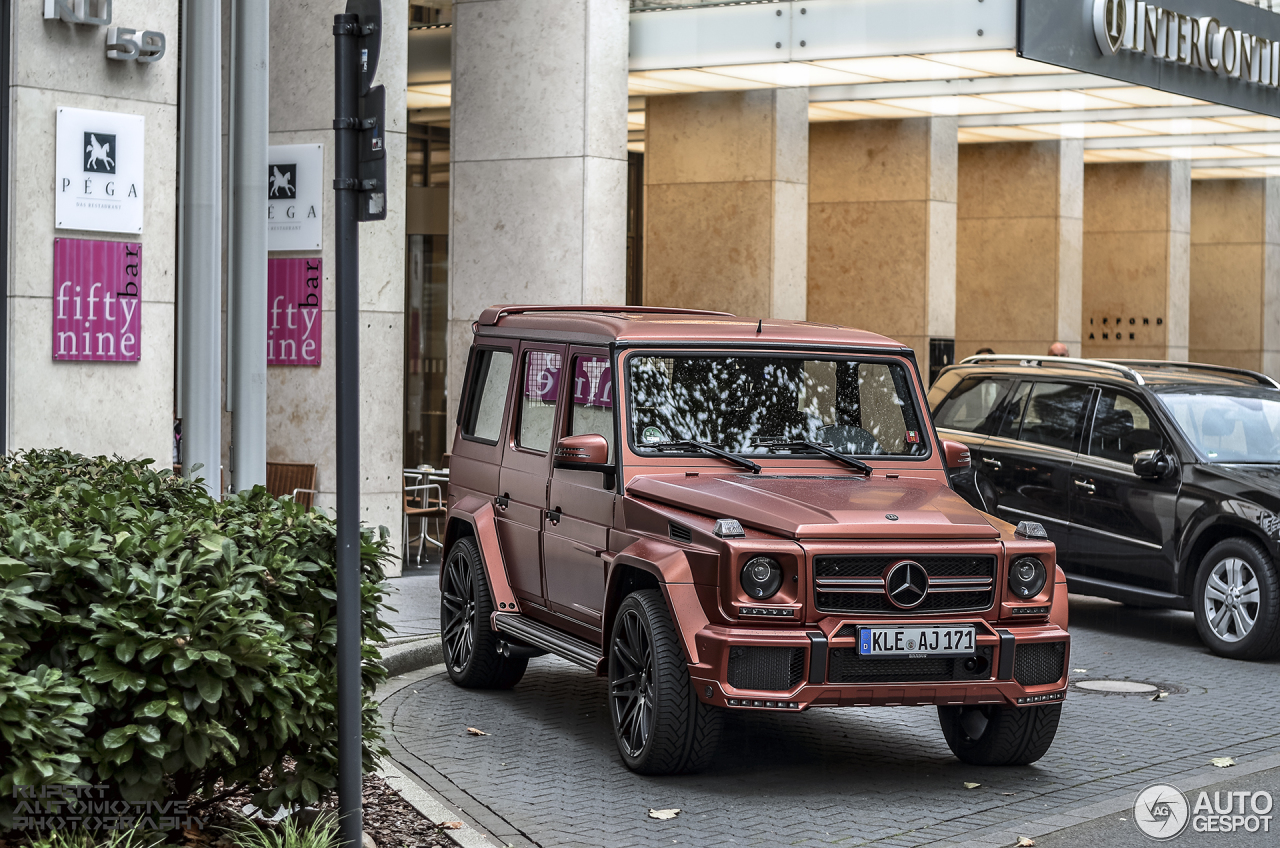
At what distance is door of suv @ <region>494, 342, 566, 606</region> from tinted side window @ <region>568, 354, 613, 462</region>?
19 centimetres

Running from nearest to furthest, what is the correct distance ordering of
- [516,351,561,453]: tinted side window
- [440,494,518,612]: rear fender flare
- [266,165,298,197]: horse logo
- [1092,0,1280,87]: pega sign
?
[516,351,561,453]: tinted side window < [440,494,518,612]: rear fender flare < [266,165,298,197]: horse logo < [1092,0,1280,87]: pega sign

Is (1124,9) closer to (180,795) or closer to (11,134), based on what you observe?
(11,134)

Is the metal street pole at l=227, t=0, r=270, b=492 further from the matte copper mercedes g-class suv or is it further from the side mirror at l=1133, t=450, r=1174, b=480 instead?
the side mirror at l=1133, t=450, r=1174, b=480

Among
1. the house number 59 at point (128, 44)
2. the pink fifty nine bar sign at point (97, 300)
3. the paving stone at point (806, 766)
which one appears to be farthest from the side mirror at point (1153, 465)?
the house number 59 at point (128, 44)

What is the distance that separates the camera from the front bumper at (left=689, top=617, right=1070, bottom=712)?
6527mm

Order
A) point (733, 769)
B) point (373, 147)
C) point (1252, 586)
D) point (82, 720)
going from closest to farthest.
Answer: point (82, 720)
point (373, 147)
point (733, 769)
point (1252, 586)

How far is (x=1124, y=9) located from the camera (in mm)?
16750

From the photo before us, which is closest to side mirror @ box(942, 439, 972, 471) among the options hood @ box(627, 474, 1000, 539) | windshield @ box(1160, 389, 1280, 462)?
hood @ box(627, 474, 1000, 539)

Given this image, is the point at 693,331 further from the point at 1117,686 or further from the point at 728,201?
the point at 728,201

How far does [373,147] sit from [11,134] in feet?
22.7

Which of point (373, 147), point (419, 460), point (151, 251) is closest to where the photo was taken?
point (373, 147)

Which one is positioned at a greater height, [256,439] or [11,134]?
[11,134]

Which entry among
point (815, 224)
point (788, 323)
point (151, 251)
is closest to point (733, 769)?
point (788, 323)

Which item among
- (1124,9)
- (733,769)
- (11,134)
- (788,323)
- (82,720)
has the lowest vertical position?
(733,769)
